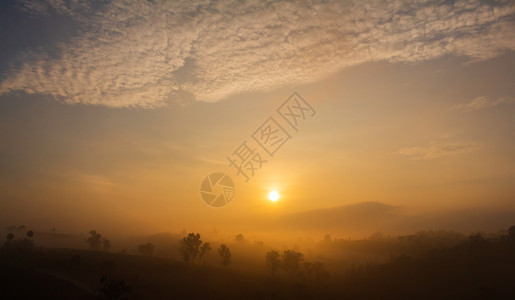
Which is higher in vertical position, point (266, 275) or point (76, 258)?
point (76, 258)

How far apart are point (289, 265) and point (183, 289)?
62.2 m

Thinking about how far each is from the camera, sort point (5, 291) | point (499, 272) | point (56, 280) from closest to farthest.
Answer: point (5, 291), point (56, 280), point (499, 272)

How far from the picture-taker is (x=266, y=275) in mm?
149375

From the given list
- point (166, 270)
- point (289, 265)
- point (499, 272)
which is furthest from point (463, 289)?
point (166, 270)

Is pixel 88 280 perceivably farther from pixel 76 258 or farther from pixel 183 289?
pixel 183 289

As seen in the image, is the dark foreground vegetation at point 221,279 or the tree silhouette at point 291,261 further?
the tree silhouette at point 291,261

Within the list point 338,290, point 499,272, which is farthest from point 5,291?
point 499,272

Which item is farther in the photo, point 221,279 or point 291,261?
point 291,261

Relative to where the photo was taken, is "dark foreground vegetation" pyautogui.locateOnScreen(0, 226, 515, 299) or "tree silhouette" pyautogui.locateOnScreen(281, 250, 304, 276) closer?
"dark foreground vegetation" pyautogui.locateOnScreen(0, 226, 515, 299)

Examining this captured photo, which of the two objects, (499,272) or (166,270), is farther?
(499,272)

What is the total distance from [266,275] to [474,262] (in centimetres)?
10481

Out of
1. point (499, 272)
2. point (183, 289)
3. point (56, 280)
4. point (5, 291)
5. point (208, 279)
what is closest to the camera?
point (5, 291)

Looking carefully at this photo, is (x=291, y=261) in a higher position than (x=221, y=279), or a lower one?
higher

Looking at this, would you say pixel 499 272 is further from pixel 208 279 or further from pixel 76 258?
pixel 76 258
